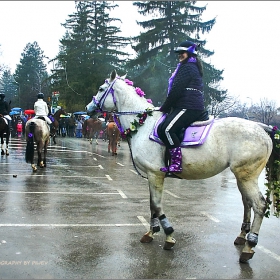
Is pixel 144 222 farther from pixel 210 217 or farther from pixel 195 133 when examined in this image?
pixel 195 133

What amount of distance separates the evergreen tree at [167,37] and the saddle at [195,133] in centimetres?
2758

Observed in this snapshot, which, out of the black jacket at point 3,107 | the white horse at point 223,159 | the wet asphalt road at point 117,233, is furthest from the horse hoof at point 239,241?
the black jacket at point 3,107

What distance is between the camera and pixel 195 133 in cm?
540

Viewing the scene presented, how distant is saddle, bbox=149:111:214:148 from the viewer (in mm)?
5328

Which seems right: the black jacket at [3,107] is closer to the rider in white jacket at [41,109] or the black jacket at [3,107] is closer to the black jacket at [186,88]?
the rider in white jacket at [41,109]

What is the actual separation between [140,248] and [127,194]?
3924 mm

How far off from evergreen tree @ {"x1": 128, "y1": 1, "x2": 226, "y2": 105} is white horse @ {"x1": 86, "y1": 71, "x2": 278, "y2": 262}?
2757 cm

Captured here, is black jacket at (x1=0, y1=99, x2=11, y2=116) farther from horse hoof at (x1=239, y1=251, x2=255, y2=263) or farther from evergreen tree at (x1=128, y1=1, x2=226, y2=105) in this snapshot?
evergreen tree at (x1=128, y1=1, x2=226, y2=105)

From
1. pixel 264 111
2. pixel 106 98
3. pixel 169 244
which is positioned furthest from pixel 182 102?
pixel 264 111

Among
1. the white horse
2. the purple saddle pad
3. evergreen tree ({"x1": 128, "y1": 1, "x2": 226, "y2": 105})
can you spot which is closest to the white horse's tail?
the white horse

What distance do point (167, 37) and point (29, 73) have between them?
5542 cm

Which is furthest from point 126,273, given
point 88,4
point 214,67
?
point 88,4

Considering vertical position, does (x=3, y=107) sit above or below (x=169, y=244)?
above

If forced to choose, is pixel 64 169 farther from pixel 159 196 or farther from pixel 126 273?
pixel 126 273
